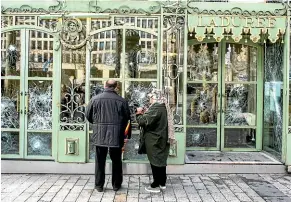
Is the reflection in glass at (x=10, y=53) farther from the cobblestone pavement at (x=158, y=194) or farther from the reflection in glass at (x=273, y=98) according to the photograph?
the reflection in glass at (x=273, y=98)

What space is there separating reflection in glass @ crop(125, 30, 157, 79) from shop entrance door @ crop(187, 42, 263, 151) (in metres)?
1.56

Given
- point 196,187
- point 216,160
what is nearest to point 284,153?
point 216,160

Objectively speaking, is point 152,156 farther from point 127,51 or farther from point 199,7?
point 199,7

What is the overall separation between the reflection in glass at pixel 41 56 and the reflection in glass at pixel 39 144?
1.23 m

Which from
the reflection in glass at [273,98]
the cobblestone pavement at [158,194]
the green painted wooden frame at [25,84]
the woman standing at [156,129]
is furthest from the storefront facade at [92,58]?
the woman standing at [156,129]

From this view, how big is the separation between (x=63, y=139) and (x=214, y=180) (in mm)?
3043

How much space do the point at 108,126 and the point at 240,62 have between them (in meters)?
4.25

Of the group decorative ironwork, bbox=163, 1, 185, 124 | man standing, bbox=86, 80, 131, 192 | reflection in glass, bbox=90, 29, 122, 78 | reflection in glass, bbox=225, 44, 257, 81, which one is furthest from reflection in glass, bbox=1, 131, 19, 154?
reflection in glass, bbox=225, 44, 257, 81

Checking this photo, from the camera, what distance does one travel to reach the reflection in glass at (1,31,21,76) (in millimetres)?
8234

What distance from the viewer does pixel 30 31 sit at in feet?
26.9

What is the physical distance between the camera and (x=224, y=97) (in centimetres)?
955

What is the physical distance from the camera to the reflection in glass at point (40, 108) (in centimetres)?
Answer: 825

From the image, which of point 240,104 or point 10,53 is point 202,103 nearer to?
point 240,104

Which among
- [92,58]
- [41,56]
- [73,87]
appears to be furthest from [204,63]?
[41,56]
